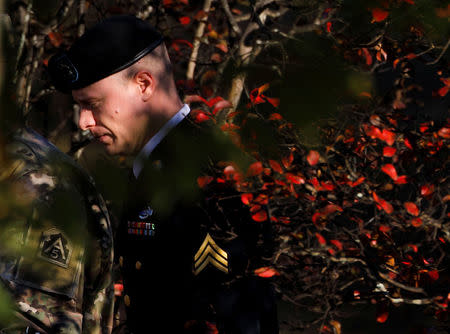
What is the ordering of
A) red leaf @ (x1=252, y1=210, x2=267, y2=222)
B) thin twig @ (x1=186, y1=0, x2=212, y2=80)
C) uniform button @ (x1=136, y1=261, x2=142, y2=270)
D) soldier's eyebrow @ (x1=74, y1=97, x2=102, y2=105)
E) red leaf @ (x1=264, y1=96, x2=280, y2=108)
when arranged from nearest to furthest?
1. red leaf @ (x1=264, y1=96, x2=280, y2=108)
2. soldier's eyebrow @ (x1=74, y1=97, x2=102, y2=105)
3. uniform button @ (x1=136, y1=261, x2=142, y2=270)
4. red leaf @ (x1=252, y1=210, x2=267, y2=222)
5. thin twig @ (x1=186, y1=0, x2=212, y2=80)

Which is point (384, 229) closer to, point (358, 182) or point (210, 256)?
point (358, 182)

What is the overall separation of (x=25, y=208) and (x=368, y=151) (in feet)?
12.3

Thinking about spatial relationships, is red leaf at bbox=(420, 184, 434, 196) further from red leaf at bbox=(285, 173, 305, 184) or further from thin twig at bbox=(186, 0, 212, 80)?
thin twig at bbox=(186, 0, 212, 80)

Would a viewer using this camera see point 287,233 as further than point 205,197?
Yes

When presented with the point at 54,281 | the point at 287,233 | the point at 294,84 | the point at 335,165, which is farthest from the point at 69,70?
the point at 335,165

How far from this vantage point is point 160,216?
215 cm

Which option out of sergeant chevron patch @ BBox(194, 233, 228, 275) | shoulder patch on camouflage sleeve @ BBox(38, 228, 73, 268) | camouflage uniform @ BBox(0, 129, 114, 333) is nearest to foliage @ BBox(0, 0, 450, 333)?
sergeant chevron patch @ BBox(194, 233, 228, 275)

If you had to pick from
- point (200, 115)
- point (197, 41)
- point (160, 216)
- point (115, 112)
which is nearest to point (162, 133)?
point (115, 112)

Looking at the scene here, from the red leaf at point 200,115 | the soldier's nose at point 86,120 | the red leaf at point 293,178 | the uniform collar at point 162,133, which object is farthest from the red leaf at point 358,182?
the soldier's nose at point 86,120

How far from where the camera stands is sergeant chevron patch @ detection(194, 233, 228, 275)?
1.93 meters

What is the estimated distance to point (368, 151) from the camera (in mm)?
4250

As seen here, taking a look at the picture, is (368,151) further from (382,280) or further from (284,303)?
(284,303)

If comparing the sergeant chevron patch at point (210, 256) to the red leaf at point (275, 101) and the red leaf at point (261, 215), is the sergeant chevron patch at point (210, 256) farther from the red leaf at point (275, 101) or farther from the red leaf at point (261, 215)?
the red leaf at point (261, 215)

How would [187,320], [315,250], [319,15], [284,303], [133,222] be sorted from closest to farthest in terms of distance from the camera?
[187,320] → [133,222] → [315,250] → [319,15] → [284,303]
